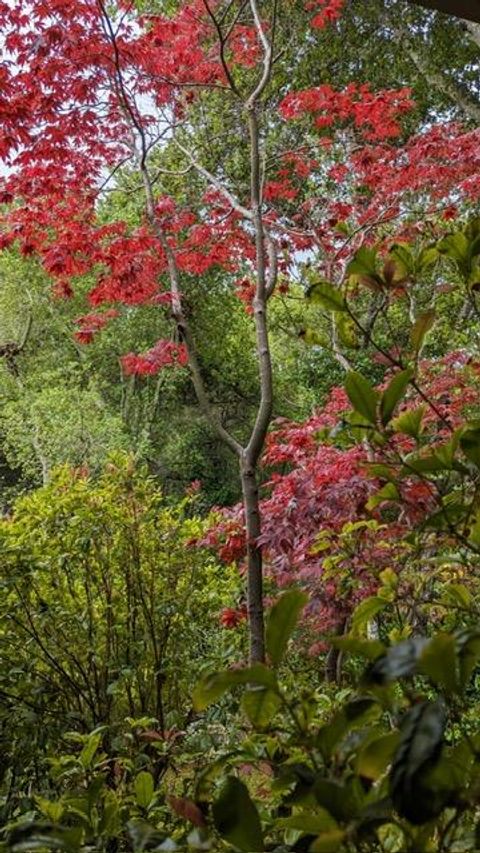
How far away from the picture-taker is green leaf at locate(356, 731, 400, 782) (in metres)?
0.47

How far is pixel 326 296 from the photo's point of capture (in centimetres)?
75

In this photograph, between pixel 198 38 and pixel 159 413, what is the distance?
26.2ft

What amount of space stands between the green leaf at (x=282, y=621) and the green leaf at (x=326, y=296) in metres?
0.35

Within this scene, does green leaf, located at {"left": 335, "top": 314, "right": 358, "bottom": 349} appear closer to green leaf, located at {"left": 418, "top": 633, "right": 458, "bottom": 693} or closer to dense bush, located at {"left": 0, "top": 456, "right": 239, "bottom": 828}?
green leaf, located at {"left": 418, "top": 633, "right": 458, "bottom": 693}

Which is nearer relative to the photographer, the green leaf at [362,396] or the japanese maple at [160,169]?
the green leaf at [362,396]

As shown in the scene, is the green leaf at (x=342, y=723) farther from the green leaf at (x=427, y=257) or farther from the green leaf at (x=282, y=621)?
the green leaf at (x=427, y=257)

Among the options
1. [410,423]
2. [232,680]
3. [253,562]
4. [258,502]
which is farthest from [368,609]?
[258,502]

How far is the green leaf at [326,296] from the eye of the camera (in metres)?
0.75

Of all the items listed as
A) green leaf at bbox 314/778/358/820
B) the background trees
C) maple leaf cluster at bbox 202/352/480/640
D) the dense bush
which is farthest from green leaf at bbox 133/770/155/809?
maple leaf cluster at bbox 202/352/480/640

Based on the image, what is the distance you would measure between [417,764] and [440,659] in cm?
7

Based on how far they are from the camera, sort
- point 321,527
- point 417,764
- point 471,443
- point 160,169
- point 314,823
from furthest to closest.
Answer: point 160,169
point 321,527
point 471,443
point 314,823
point 417,764

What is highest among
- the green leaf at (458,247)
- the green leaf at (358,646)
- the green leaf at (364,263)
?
the green leaf at (458,247)

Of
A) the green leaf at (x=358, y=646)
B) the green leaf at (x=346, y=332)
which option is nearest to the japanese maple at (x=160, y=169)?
the green leaf at (x=346, y=332)

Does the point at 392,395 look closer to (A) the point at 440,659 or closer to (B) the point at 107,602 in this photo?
(A) the point at 440,659
